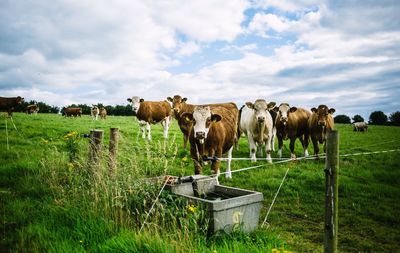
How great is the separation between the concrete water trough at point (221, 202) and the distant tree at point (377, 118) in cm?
8328

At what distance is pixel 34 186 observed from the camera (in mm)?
6320

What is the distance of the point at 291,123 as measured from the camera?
12.5 m

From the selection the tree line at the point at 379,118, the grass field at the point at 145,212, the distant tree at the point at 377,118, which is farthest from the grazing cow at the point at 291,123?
the distant tree at the point at 377,118

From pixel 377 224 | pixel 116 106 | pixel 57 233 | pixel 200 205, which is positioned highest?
pixel 116 106

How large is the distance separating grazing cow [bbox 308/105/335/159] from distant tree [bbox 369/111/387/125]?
74544 millimetres

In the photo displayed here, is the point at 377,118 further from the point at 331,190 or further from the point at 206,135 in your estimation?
the point at 331,190

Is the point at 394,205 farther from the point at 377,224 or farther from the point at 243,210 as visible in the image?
the point at 243,210

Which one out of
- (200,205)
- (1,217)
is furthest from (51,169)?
(200,205)

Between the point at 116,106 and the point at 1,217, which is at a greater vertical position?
the point at 116,106

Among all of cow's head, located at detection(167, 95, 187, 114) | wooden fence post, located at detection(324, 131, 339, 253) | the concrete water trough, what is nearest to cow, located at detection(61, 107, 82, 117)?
cow's head, located at detection(167, 95, 187, 114)

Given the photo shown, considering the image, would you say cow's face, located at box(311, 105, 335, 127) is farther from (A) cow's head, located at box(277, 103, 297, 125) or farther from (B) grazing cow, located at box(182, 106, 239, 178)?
(B) grazing cow, located at box(182, 106, 239, 178)

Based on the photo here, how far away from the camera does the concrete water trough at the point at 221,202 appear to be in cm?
404

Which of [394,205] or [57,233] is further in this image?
[394,205]

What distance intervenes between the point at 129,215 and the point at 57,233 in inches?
37.7
